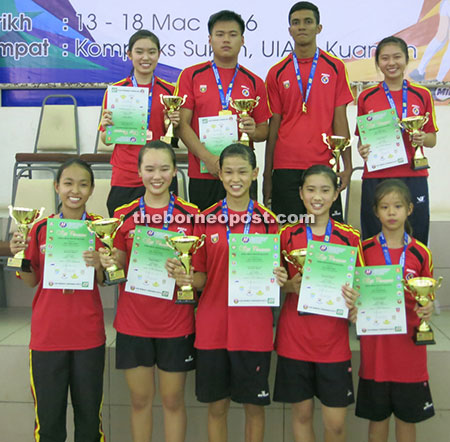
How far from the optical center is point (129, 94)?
2.88 meters

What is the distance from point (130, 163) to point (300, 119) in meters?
1.02

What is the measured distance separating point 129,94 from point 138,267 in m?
1.11

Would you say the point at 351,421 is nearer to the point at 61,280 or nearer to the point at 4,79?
the point at 61,280

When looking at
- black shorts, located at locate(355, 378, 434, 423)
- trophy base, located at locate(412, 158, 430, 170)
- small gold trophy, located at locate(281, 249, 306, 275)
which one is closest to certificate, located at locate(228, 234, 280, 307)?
small gold trophy, located at locate(281, 249, 306, 275)

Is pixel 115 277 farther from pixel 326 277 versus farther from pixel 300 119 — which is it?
pixel 300 119

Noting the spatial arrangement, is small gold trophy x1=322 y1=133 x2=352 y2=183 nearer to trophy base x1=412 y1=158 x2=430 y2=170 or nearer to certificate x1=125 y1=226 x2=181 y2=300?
trophy base x1=412 y1=158 x2=430 y2=170

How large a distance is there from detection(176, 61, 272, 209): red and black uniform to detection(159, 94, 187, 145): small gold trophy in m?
A: 0.09

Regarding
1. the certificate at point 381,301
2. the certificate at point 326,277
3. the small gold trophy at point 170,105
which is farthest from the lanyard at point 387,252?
the small gold trophy at point 170,105

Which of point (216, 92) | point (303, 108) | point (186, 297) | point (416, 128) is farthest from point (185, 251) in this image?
point (416, 128)

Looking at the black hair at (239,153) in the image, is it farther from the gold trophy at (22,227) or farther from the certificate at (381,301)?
the gold trophy at (22,227)

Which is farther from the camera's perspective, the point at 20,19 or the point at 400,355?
the point at 20,19

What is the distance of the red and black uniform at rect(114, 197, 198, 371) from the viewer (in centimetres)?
231

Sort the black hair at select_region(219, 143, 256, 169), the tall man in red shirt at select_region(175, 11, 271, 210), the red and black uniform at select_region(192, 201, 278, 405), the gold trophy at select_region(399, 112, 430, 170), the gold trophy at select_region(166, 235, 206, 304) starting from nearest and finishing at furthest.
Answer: the gold trophy at select_region(166, 235, 206, 304) → the red and black uniform at select_region(192, 201, 278, 405) → the black hair at select_region(219, 143, 256, 169) → the gold trophy at select_region(399, 112, 430, 170) → the tall man in red shirt at select_region(175, 11, 271, 210)

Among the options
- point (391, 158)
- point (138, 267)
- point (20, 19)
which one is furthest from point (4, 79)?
point (391, 158)
